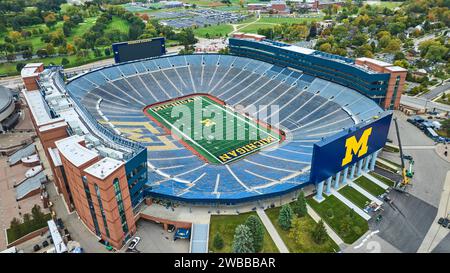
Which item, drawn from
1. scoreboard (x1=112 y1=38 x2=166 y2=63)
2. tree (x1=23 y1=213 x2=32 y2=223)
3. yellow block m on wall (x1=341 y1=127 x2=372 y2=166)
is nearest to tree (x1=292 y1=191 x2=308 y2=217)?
yellow block m on wall (x1=341 y1=127 x2=372 y2=166)

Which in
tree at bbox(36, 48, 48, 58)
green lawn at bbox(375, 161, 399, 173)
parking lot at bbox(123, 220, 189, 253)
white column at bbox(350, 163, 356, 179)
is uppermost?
tree at bbox(36, 48, 48, 58)

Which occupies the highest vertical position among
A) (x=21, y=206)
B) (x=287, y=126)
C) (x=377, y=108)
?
(x=377, y=108)

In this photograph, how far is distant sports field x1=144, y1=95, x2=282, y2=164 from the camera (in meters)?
66.1

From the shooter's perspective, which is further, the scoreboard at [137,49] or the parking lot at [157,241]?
the scoreboard at [137,49]

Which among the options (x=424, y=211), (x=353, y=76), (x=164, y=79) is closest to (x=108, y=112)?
(x=164, y=79)

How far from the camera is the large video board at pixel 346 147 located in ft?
161

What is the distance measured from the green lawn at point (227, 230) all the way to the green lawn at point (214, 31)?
137 m

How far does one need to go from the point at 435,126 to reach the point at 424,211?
32.6 metres

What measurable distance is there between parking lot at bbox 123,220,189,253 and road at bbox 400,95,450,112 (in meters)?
73.5

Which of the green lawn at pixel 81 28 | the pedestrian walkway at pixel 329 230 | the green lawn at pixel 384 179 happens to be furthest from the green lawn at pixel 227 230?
the green lawn at pixel 81 28

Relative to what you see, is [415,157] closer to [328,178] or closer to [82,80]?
[328,178]

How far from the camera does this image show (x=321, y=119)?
72.7 meters

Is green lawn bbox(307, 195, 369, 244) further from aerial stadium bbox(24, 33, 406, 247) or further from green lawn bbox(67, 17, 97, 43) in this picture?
green lawn bbox(67, 17, 97, 43)

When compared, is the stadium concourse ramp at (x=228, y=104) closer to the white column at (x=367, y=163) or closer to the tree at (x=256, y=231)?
the tree at (x=256, y=231)
